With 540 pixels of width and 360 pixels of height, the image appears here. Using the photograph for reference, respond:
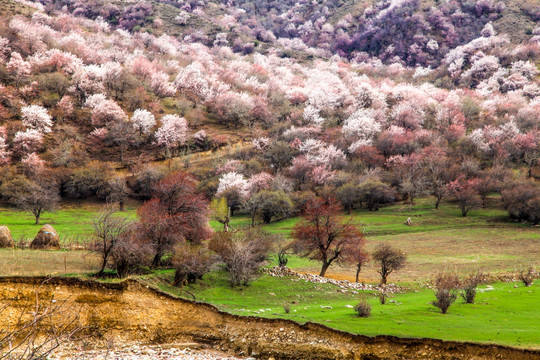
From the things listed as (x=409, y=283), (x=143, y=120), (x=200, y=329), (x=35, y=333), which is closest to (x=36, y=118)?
(x=143, y=120)

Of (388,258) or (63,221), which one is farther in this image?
(63,221)

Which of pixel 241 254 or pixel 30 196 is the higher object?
pixel 30 196

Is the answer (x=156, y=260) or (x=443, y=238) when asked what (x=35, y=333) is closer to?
(x=156, y=260)

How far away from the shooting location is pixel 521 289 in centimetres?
2708

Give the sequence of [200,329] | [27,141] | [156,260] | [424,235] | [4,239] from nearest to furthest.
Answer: [200,329] → [156,260] → [4,239] → [424,235] → [27,141]

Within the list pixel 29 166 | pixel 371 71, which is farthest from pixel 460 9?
pixel 29 166

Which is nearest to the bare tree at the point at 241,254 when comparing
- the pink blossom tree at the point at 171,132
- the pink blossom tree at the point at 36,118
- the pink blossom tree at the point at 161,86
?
the pink blossom tree at the point at 171,132

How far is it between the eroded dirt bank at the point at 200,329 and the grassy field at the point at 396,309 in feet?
1.57

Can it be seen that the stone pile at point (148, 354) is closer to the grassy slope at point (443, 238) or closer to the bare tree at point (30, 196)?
the grassy slope at point (443, 238)

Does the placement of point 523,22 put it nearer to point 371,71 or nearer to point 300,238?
point 371,71

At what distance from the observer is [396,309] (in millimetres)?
22078

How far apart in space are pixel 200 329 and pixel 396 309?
10.7 m

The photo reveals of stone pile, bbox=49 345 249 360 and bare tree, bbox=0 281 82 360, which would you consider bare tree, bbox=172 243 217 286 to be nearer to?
stone pile, bbox=49 345 249 360

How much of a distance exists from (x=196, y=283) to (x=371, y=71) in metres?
144
